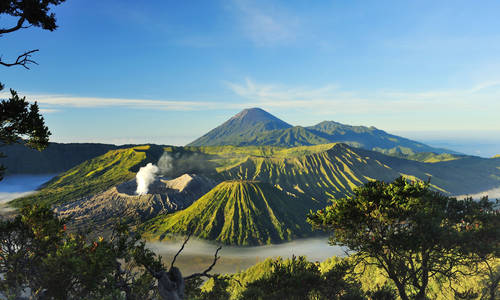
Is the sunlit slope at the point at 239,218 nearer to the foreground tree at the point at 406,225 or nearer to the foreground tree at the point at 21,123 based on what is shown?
the foreground tree at the point at 406,225

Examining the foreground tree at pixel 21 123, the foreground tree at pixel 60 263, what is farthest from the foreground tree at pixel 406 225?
the foreground tree at pixel 21 123

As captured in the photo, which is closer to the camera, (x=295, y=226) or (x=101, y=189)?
(x=295, y=226)

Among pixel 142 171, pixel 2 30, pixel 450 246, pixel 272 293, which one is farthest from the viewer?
pixel 142 171

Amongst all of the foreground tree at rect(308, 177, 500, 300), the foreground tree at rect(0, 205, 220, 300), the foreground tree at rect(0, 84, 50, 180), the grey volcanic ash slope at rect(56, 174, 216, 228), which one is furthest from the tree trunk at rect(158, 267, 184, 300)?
the grey volcanic ash slope at rect(56, 174, 216, 228)

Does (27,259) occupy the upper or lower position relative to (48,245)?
lower

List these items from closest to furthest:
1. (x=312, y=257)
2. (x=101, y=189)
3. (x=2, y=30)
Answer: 1. (x=2, y=30)
2. (x=312, y=257)
3. (x=101, y=189)

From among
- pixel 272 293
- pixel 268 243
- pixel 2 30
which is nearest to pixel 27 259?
pixel 2 30

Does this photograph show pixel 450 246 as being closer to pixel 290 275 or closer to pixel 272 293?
pixel 290 275

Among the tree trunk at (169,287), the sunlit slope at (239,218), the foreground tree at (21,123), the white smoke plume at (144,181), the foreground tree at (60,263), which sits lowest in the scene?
the sunlit slope at (239,218)
